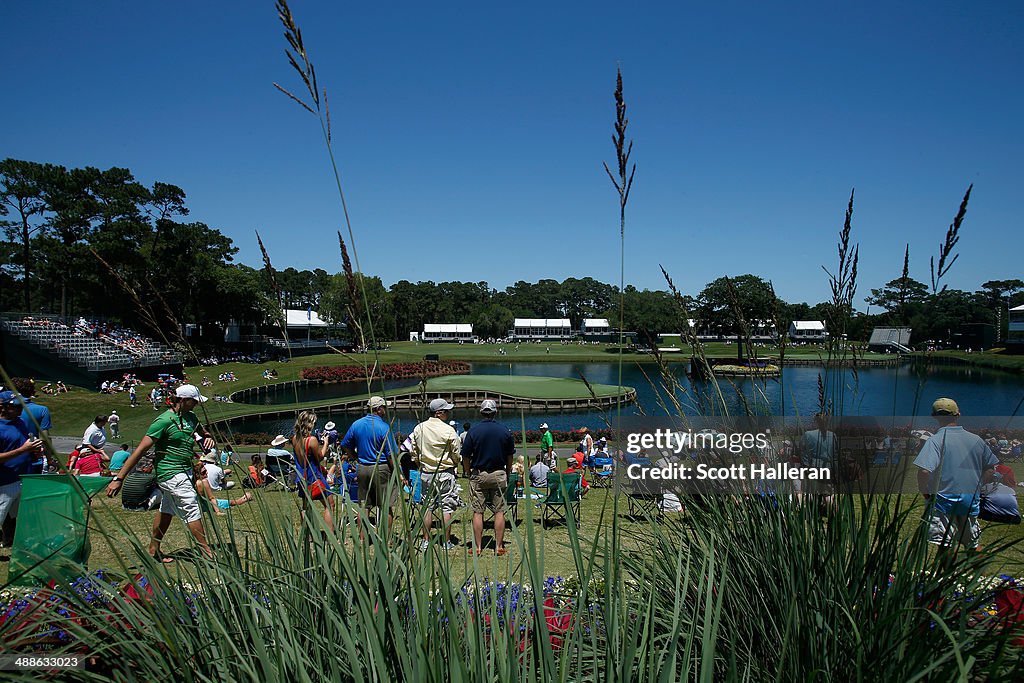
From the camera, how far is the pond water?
2568mm

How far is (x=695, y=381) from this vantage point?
2902 mm

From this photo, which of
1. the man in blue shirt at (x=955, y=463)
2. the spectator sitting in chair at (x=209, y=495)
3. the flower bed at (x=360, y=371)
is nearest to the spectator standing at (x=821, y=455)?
the man in blue shirt at (x=955, y=463)

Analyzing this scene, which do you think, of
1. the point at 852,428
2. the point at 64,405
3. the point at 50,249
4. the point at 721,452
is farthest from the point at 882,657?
the point at 50,249

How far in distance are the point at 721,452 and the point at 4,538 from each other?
6.44m

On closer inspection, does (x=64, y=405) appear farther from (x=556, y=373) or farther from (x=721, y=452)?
(x=556, y=373)

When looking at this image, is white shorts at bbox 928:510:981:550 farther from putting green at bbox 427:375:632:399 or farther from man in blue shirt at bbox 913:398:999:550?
putting green at bbox 427:375:632:399

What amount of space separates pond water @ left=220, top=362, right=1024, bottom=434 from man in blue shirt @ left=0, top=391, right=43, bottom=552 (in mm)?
3166

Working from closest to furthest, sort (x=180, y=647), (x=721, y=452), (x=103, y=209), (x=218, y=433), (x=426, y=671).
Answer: (x=426, y=671), (x=180, y=647), (x=218, y=433), (x=721, y=452), (x=103, y=209)

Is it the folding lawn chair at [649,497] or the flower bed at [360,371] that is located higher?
the folding lawn chair at [649,497]

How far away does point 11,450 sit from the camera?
4.94 m

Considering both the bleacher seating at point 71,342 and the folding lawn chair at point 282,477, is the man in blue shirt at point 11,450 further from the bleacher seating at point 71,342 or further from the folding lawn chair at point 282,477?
the bleacher seating at point 71,342

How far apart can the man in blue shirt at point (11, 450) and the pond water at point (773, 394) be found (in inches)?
125

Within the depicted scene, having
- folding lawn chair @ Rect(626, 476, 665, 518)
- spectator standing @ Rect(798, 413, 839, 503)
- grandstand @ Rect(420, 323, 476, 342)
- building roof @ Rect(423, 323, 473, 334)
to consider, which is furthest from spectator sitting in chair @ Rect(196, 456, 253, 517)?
building roof @ Rect(423, 323, 473, 334)

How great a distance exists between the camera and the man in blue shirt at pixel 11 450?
16.3ft
